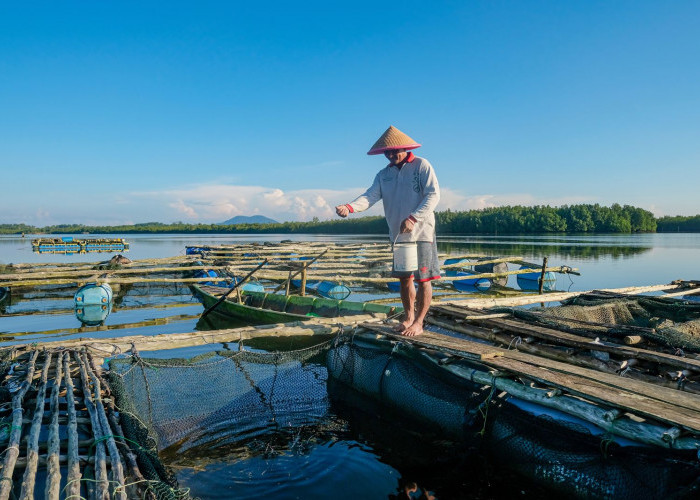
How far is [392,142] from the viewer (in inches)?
222

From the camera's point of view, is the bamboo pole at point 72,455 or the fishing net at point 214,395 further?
the fishing net at point 214,395

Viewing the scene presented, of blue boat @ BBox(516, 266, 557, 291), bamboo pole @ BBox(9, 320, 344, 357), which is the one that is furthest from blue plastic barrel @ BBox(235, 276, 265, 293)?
blue boat @ BBox(516, 266, 557, 291)

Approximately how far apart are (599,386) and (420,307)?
8.02 ft

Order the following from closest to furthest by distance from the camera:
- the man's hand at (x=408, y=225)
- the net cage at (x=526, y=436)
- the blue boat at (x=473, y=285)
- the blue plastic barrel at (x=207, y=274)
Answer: the net cage at (x=526, y=436) < the man's hand at (x=408, y=225) < the blue plastic barrel at (x=207, y=274) < the blue boat at (x=473, y=285)

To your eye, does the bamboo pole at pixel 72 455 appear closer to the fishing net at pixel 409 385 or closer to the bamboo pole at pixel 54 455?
the bamboo pole at pixel 54 455

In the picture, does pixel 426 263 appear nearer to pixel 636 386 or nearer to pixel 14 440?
pixel 636 386

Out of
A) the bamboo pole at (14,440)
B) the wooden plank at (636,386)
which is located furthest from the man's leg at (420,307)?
the bamboo pole at (14,440)

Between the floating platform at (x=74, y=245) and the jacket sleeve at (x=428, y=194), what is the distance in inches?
2162

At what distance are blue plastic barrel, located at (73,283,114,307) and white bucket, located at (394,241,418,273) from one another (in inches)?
535

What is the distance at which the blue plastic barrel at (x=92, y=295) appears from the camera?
598 inches

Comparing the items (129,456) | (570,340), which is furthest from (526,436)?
(129,456)

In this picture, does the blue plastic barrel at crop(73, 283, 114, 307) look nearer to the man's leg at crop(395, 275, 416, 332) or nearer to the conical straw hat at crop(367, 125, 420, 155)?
the man's leg at crop(395, 275, 416, 332)

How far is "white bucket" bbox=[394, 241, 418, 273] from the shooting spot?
5578 mm

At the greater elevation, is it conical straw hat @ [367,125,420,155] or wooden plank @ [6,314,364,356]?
conical straw hat @ [367,125,420,155]
